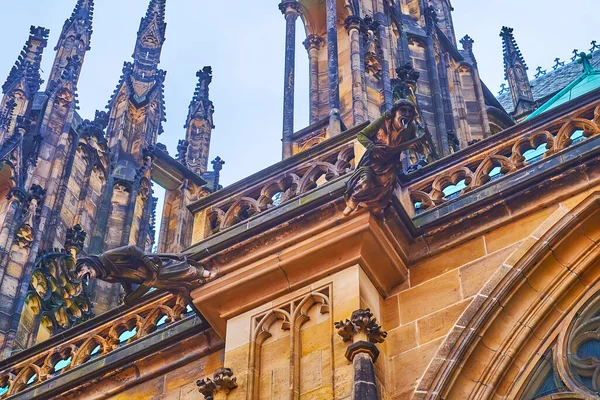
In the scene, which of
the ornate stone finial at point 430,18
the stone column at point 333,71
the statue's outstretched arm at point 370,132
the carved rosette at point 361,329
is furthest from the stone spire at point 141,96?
the carved rosette at point 361,329

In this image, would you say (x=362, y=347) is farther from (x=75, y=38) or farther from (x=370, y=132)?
(x=75, y=38)

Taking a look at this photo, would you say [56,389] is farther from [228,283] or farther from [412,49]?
[412,49]

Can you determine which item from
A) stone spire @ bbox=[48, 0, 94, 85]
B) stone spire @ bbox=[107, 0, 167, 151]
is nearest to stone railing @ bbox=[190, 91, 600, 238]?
stone spire @ bbox=[107, 0, 167, 151]

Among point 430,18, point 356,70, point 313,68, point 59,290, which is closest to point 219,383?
point 356,70

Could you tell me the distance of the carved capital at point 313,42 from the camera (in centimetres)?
1403

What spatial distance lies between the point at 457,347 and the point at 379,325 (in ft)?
1.64

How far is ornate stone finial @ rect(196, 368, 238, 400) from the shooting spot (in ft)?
27.7

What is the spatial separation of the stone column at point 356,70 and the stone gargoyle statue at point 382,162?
2794 millimetres

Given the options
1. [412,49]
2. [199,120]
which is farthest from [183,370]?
[199,120]

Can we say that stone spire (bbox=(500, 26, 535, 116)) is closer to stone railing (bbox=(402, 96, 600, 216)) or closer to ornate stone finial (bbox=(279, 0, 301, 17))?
ornate stone finial (bbox=(279, 0, 301, 17))

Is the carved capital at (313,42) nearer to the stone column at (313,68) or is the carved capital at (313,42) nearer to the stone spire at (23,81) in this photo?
the stone column at (313,68)

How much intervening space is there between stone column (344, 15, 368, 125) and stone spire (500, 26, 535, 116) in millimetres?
8357

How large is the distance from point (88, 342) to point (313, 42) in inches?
191

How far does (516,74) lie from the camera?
23.4 metres
